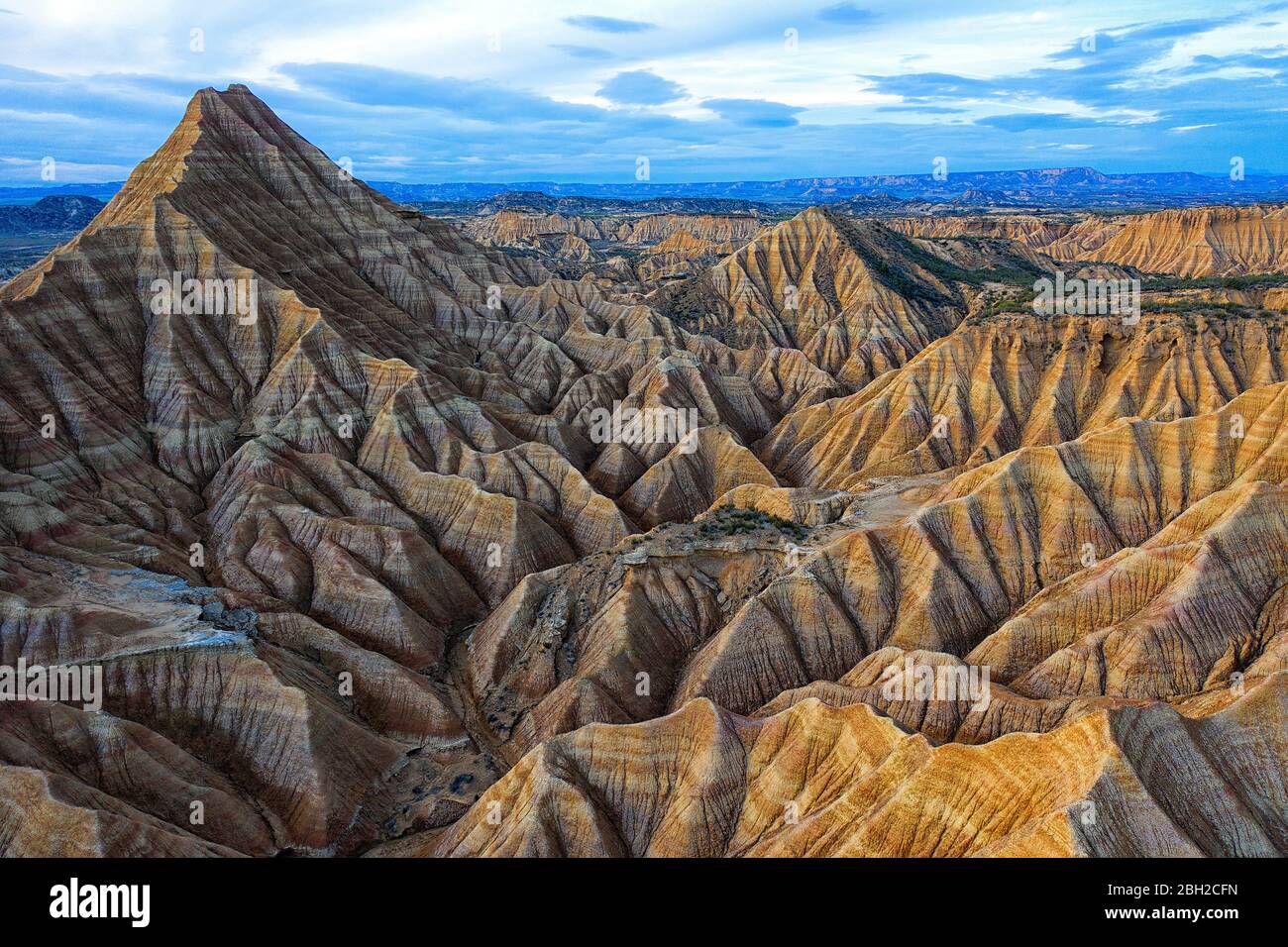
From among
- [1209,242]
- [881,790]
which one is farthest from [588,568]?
[1209,242]

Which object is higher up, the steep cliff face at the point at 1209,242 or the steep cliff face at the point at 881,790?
the steep cliff face at the point at 1209,242

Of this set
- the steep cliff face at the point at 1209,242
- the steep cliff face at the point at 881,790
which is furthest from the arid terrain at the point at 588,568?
the steep cliff face at the point at 1209,242

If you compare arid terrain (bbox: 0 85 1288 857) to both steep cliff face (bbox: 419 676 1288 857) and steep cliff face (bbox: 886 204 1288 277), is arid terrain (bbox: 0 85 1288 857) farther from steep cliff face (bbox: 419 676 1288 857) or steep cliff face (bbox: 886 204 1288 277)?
steep cliff face (bbox: 886 204 1288 277)

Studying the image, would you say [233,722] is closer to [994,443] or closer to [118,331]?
[118,331]

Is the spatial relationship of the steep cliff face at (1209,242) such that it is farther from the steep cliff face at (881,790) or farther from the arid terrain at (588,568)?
the steep cliff face at (881,790)

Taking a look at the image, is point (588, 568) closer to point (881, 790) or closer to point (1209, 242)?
point (881, 790)

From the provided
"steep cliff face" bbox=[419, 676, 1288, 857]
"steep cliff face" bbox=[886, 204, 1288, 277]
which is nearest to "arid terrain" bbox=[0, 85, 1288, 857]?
"steep cliff face" bbox=[419, 676, 1288, 857]

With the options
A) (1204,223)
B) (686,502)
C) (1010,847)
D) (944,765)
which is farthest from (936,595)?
(1204,223)

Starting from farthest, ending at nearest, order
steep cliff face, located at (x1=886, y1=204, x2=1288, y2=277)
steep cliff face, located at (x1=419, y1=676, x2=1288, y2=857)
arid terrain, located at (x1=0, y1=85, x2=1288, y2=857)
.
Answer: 1. steep cliff face, located at (x1=886, y1=204, x2=1288, y2=277)
2. arid terrain, located at (x1=0, y1=85, x2=1288, y2=857)
3. steep cliff face, located at (x1=419, y1=676, x2=1288, y2=857)
